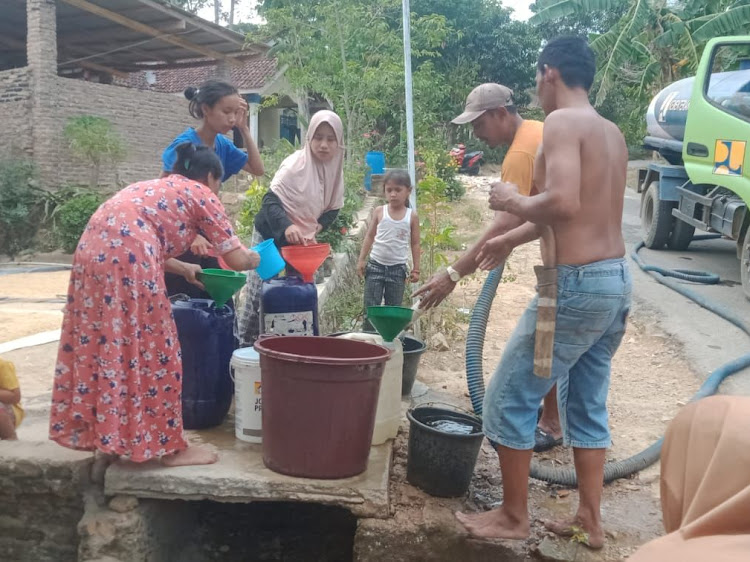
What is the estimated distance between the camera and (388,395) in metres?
3.26

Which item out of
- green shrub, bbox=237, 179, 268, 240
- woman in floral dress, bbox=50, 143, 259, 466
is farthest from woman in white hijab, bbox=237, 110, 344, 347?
green shrub, bbox=237, 179, 268, 240

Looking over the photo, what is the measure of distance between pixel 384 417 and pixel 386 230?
7.54 ft

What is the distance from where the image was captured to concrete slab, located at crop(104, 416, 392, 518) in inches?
108

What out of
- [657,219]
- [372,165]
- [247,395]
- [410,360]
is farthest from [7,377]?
[372,165]

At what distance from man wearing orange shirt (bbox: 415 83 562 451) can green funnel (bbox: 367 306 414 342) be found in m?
0.13

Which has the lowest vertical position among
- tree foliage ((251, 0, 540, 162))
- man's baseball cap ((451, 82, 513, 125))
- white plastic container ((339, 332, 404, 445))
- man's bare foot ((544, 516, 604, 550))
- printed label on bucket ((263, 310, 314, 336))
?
man's bare foot ((544, 516, 604, 550))

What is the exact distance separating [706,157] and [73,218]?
910 cm

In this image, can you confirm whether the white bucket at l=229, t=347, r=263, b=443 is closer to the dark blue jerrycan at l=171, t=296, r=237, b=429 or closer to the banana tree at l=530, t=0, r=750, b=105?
the dark blue jerrycan at l=171, t=296, r=237, b=429

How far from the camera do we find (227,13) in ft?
113

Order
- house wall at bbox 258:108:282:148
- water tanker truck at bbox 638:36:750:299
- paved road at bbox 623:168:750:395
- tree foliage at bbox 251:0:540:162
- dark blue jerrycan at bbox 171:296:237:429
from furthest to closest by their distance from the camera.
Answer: house wall at bbox 258:108:282:148 → tree foliage at bbox 251:0:540:162 → water tanker truck at bbox 638:36:750:299 → paved road at bbox 623:168:750:395 → dark blue jerrycan at bbox 171:296:237:429

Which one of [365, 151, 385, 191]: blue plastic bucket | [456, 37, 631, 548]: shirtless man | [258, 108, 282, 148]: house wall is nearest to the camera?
[456, 37, 631, 548]: shirtless man

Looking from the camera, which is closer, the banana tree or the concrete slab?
the concrete slab

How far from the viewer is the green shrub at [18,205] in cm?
1116

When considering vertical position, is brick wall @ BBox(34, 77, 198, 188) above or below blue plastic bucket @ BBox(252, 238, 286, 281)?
above
